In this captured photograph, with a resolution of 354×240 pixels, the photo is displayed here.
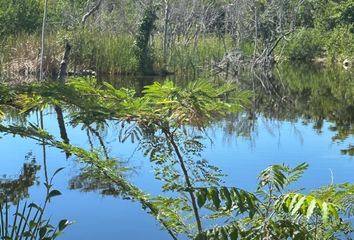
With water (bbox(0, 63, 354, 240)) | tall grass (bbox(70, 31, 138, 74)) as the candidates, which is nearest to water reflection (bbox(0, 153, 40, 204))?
water (bbox(0, 63, 354, 240))

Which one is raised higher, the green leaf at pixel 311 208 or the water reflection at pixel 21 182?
the green leaf at pixel 311 208

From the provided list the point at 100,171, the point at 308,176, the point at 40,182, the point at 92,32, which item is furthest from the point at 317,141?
the point at 92,32

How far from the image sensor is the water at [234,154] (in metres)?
5.57

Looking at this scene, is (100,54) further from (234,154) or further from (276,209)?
(276,209)

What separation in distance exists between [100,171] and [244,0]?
27153mm

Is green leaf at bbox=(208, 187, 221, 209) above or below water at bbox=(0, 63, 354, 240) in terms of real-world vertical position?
above

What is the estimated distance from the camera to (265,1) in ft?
101

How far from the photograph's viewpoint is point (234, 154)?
27.9 ft

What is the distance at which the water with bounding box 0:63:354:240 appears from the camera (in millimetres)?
5570

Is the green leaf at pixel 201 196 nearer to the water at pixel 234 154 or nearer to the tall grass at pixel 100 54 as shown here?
the water at pixel 234 154

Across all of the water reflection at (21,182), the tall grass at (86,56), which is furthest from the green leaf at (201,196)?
the tall grass at (86,56)

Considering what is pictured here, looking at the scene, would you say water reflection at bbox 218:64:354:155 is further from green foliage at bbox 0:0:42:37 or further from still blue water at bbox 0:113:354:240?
green foliage at bbox 0:0:42:37

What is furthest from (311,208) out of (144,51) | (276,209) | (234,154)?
(144,51)

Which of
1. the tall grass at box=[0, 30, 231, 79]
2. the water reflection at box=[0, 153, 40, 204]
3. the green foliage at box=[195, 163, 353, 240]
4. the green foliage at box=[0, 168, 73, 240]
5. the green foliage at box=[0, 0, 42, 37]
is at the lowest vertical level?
the water reflection at box=[0, 153, 40, 204]
